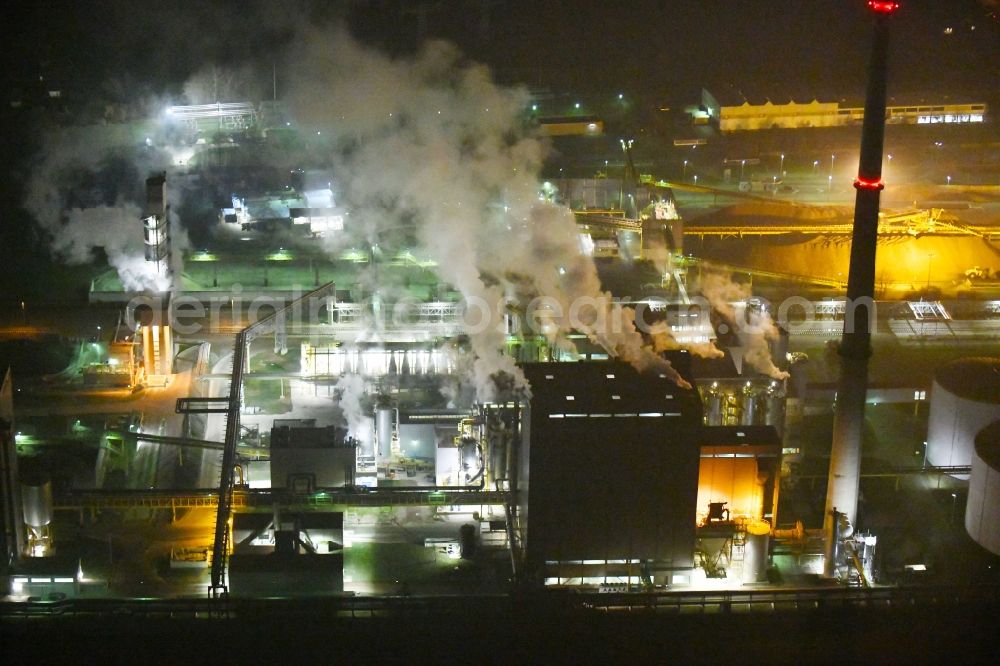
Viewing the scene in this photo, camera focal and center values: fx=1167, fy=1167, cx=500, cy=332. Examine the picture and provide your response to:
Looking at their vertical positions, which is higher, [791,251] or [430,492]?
[791,251]

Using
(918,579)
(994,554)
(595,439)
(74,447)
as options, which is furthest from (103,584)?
(994,554)

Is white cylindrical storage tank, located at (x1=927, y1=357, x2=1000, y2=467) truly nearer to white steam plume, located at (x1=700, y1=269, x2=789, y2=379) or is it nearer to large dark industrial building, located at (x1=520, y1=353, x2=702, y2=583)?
white steam plume, located at (x1=700, y1=269, x2=789, y2=379)

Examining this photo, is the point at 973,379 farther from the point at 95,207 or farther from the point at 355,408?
the point at 95,207

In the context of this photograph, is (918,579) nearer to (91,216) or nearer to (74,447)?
(74,447)

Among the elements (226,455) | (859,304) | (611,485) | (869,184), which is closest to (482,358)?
(611,485)

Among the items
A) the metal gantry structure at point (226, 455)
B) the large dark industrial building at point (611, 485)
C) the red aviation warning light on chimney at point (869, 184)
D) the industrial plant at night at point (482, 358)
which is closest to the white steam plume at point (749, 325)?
the industrial plant at night at point (482, 358)
